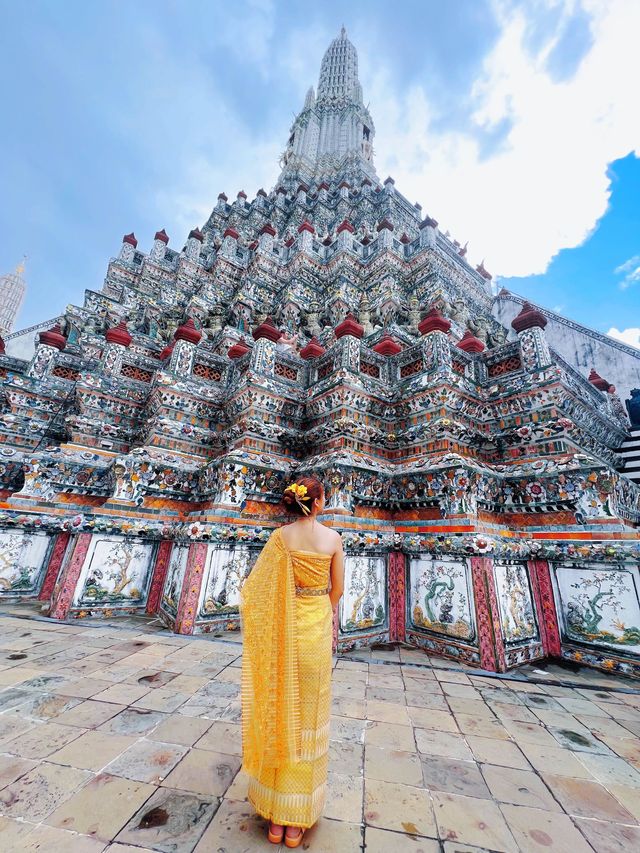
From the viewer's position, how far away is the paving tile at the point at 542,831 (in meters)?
2.01

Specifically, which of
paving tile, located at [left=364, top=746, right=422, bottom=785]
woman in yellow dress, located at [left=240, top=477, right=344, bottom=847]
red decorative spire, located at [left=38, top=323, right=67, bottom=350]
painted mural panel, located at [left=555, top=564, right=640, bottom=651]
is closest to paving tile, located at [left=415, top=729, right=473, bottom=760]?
paving tile, located at [left=364, top=746, right=422, bottom=785]

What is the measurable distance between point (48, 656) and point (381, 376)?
7574 mm

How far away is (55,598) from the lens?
6.30 m

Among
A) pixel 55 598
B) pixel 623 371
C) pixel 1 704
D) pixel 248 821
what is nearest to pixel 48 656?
pixel 1 704

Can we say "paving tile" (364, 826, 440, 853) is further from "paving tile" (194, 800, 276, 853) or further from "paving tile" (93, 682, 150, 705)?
"paving tile" (93, 682, 150, 705)

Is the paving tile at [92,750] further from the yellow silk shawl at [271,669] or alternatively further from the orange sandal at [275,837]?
the orange sandal at [275,837]

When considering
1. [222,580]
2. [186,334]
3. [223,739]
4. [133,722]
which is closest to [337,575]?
[223,739]

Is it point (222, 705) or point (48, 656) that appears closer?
point (222, 705)

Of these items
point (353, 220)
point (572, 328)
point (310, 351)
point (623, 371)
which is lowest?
point (310, 351)

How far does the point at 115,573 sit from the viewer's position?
22.4 ft

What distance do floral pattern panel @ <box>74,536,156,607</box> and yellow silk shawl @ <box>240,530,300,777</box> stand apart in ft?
18.4

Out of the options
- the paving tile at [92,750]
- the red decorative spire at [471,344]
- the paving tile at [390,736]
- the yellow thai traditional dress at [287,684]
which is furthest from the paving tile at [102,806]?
the red decorative spire at [471,344]

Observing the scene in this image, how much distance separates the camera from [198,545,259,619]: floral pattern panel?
600 cm

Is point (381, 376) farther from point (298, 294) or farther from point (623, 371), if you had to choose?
point (623, 371)
